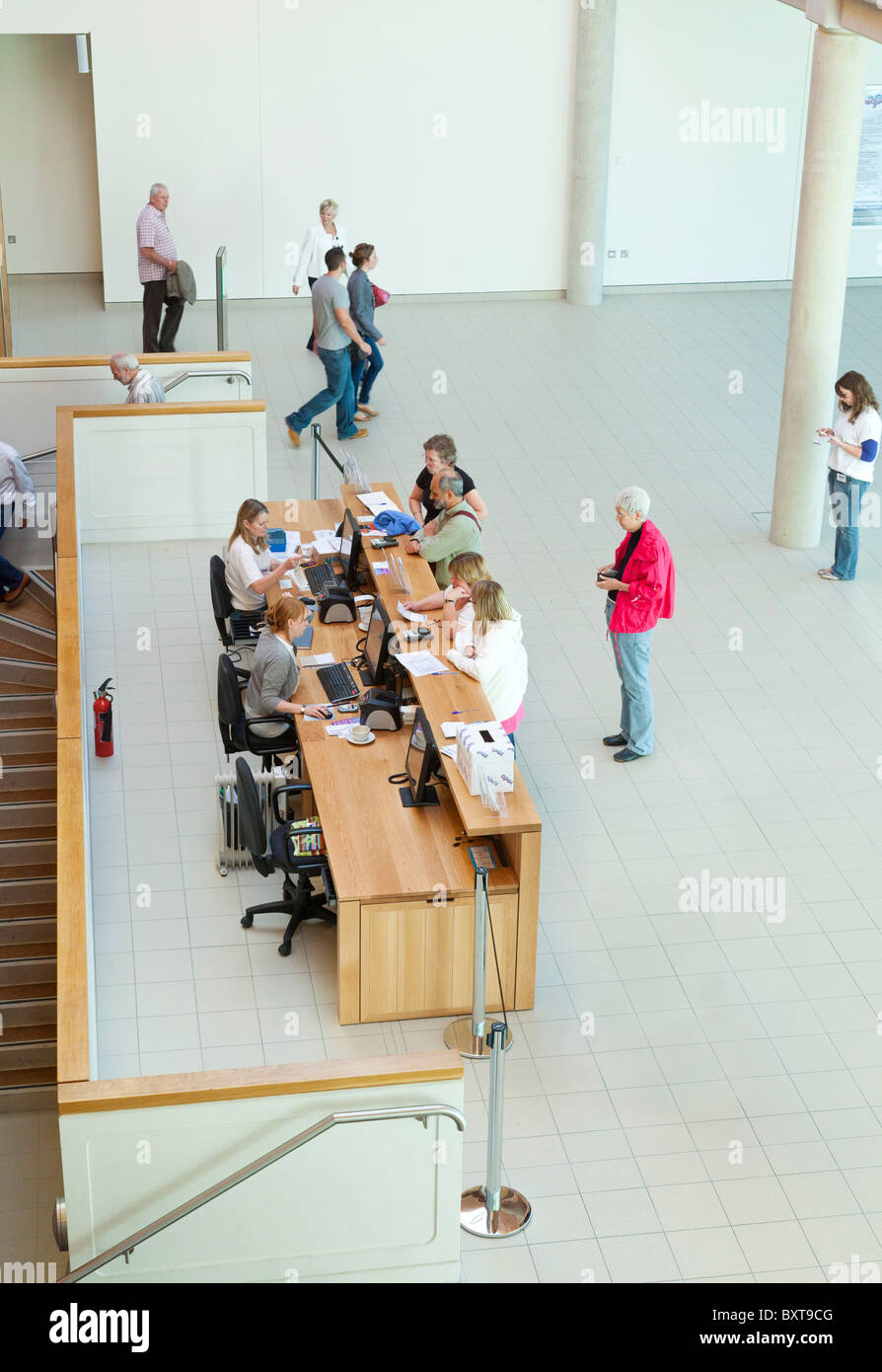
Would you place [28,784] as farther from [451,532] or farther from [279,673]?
[451,532]

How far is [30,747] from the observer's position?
33.2 ft

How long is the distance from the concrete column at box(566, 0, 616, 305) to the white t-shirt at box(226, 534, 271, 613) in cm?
926

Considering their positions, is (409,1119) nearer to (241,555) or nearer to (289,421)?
(241,555)

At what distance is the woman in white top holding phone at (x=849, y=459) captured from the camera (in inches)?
459

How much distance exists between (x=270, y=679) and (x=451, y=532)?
1.93 metres

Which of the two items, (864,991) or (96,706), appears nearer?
(864,991)

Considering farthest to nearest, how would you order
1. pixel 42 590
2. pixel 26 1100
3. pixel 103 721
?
pixel 42 590
pixel 103 721
pixel 26 1100

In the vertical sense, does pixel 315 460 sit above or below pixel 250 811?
above

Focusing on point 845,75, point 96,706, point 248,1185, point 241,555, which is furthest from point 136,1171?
point 845,75

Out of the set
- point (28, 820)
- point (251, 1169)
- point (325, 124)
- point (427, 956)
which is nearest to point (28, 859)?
point (28, 820)

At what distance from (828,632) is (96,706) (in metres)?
5.26

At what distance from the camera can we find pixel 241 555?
33.5ft

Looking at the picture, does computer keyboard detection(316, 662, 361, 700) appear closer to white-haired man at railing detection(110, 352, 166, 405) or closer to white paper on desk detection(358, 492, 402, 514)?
white paper on desk detection(358, 492, 402, 514)

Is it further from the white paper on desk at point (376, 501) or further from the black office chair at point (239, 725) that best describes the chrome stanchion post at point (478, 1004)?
the white paper on desk at point (376, 501)
